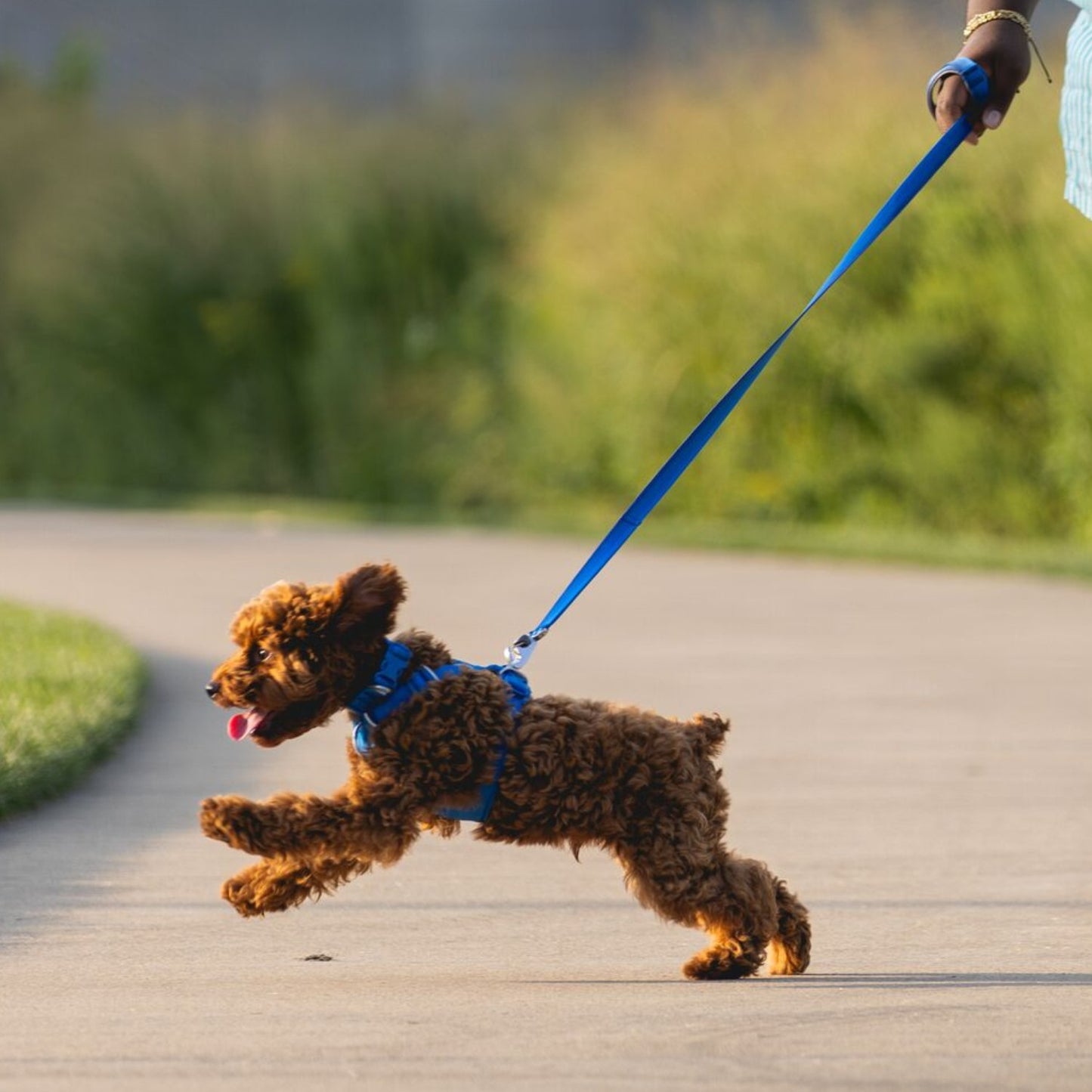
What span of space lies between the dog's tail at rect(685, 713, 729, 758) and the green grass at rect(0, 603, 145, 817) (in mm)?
2761

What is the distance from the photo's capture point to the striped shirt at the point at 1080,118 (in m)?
5.13

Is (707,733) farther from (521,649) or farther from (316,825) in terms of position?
(316,825)

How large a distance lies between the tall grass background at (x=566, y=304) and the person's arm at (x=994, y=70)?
11.8 m

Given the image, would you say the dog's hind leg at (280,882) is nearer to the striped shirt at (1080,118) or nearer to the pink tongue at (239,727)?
the pink tongue at (239,727)

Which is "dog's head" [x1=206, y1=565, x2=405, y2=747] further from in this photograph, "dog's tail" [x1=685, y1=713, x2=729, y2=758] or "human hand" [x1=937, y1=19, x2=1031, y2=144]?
"human hand" [x1=937, y1=19, x2=1031, y2=144]

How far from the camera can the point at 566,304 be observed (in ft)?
70.6

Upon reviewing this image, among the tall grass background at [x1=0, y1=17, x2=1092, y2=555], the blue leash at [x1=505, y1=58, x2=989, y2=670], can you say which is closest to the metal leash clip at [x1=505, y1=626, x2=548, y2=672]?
the blue leash at [x1=505, y1=58, x2=989, y2=670]

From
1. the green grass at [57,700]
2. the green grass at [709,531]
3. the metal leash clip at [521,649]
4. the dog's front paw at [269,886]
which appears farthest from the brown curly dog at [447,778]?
the green grass at [709,531]

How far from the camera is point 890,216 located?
5.36 meters

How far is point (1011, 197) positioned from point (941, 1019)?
13787 millimetres

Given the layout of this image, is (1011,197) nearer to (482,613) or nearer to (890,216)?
(482,613)

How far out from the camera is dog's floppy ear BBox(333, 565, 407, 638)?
16.3 ft

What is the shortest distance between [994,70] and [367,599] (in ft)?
5.75

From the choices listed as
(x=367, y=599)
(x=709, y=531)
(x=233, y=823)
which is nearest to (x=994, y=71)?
(x=367, y=599)
